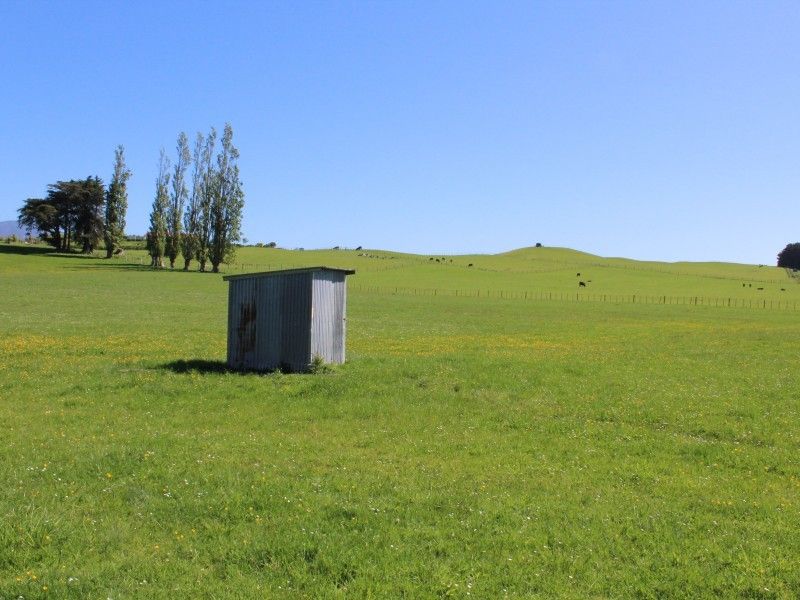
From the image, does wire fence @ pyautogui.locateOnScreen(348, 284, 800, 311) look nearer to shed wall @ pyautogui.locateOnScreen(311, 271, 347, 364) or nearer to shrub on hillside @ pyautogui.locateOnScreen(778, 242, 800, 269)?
shed wall @ pyautogui.locateOnScreen(311, 271, 347, 364)

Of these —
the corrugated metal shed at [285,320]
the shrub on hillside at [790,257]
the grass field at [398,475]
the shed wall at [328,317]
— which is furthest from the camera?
the shrub on hillside at [790,257]

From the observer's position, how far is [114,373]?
834 inches

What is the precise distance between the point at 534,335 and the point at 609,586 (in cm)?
3275

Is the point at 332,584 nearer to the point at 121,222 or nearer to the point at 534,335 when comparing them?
the point at 534,335

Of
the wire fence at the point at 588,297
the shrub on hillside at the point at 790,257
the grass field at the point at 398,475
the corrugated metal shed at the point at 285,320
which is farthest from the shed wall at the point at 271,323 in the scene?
the shrub on hillside at the point at 790,257

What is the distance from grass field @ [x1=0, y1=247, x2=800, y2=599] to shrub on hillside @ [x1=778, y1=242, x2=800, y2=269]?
18928cm

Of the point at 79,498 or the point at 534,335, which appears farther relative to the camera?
the point at 534,335

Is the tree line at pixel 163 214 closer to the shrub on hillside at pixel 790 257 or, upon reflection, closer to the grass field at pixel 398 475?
the grass field at pixel 398 475

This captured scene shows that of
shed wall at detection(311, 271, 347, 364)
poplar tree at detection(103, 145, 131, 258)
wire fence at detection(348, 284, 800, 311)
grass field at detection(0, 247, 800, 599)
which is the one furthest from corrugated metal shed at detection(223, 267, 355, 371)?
poplar tree at detection(103, 145, 131, 258)

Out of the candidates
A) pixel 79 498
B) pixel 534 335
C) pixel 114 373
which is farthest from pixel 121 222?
pixel 79 498

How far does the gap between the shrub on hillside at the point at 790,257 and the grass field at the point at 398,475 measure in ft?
621

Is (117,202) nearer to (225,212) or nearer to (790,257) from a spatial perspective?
(225,212)

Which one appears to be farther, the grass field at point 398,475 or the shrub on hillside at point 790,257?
the shrub on hillside at point 790,257

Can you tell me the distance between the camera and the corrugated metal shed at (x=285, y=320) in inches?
875
